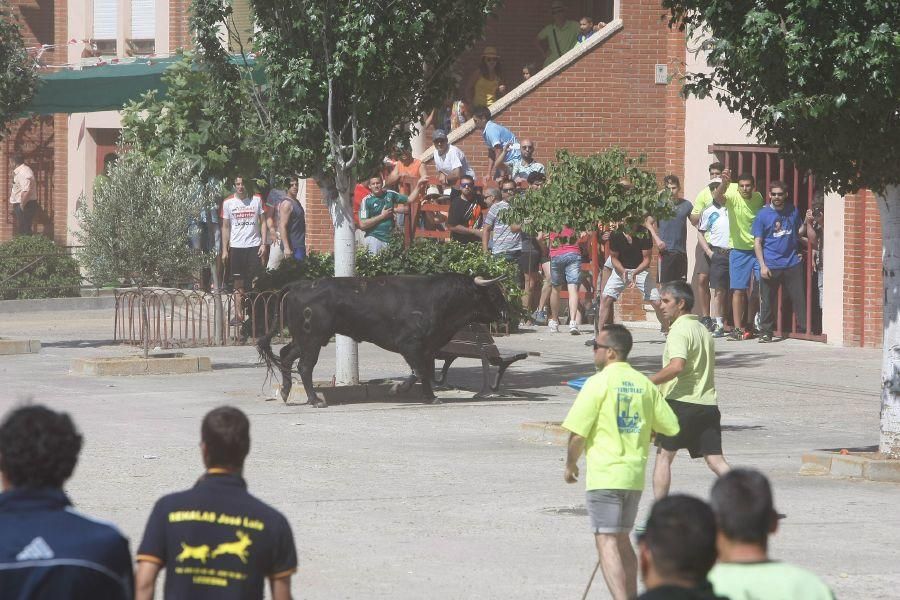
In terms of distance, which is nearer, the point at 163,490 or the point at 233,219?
the point at 163,490

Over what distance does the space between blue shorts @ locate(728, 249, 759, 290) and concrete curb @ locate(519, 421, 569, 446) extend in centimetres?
880

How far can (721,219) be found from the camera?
22.8 m

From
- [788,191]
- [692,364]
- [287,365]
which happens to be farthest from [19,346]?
[692,364]

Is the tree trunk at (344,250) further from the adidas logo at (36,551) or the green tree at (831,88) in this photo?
the adidas logo at (36,551)

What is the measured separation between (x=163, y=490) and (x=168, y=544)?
21.2 ft

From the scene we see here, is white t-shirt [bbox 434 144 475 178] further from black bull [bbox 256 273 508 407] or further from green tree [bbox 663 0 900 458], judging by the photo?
green tree [bbox 663 0 900 458]

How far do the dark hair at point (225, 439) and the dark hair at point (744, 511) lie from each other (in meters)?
1.54

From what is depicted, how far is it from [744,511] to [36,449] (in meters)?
1.97

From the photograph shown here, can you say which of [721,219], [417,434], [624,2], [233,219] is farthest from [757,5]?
[624,2]

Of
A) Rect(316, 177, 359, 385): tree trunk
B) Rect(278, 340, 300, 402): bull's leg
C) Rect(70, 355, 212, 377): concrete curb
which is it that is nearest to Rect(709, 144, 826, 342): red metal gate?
Rect(316, 177, 359, 385): tree trunk

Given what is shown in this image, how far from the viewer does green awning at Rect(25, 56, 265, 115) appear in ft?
90.2

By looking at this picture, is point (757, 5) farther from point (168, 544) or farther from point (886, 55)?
point (168, 544)

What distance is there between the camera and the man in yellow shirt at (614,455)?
804cm

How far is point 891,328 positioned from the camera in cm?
1252
